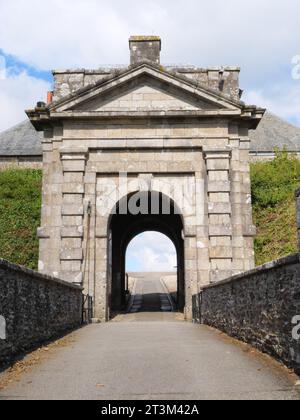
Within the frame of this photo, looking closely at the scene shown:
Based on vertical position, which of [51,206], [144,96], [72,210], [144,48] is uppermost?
[144,48]

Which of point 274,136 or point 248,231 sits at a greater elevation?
point 274,136

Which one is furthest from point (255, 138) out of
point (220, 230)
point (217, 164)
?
point (220, 230)

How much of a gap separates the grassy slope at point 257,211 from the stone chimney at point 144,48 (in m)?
7.10

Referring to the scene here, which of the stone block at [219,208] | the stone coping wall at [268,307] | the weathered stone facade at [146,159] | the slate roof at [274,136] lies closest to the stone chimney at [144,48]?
the weathered stone facade at [146,159]

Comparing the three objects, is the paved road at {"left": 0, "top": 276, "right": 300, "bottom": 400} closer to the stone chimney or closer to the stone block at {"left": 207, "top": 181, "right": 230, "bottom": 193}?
the stone block at {"left": 207, "top": 181, "right": 230, "bottom": 193}

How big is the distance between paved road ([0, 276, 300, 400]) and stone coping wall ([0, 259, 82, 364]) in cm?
45

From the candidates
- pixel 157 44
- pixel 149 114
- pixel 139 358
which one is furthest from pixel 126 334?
pixel 157 44

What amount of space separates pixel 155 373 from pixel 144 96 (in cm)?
1079

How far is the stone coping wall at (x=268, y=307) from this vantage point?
561 cm

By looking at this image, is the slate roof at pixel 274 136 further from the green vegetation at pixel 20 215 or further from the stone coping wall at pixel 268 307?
the stone coping wall at pixel 268 307

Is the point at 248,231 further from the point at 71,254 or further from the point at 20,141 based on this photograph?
the point at 20,141

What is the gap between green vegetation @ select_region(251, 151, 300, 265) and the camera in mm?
17438

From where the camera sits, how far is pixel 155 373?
582 centimetres
